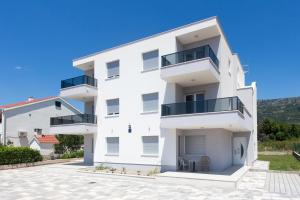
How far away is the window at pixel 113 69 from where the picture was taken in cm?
2253

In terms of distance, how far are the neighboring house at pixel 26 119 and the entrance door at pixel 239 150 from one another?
25.8m

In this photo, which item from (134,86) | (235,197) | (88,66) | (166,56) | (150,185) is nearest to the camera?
(235,197)

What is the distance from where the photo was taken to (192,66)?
54.9 ft

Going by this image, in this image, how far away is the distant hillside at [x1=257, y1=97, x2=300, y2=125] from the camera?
84.4m

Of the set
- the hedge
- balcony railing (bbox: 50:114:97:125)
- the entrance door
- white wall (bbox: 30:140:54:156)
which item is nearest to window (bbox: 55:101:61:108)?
white wall (bbox: 30:140:54:156)

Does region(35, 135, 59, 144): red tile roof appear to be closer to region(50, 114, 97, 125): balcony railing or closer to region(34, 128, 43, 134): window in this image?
region(34, 128, 43, 134): window

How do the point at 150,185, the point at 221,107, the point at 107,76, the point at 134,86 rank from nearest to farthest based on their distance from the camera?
1. the point at 150,185
2. the point at 221,107
3. the point at 134,86
4. the point at 107,76

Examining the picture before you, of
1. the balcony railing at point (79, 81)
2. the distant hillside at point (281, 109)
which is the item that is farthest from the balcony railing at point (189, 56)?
the distant hillside at point (281, 109)

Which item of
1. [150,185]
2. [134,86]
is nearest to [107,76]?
[134,86]

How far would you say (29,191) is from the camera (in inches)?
520

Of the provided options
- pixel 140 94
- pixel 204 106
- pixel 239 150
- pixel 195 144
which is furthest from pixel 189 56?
pixel 239 150

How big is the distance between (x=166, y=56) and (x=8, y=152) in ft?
53.4

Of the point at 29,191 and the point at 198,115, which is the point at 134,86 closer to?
the point at 198,115

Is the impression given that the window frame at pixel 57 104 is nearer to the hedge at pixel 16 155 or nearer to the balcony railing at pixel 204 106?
the hedge at pixel 16 155
